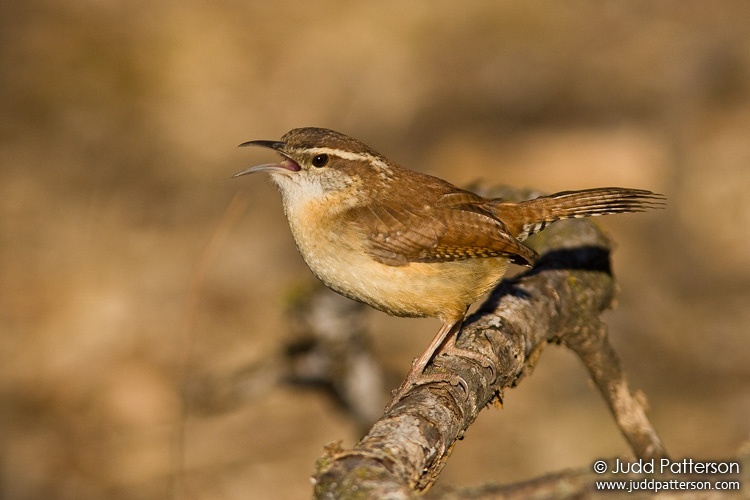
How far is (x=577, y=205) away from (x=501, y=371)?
110cm

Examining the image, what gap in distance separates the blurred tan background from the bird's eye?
2.42 meters

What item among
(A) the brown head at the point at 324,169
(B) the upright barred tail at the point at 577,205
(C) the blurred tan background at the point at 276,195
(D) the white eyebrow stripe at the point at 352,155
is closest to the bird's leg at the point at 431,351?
(B) the upright barred tail at the point at 577,205

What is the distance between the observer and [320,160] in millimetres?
4520

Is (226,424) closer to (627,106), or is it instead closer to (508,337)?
(508,337)

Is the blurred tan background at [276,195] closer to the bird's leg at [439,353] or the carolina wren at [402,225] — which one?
the carolina wren at [402,225]

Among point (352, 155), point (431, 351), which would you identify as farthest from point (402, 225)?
point (431, 351)

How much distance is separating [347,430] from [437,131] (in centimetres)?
374

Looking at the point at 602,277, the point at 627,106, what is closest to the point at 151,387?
the point at 602,277

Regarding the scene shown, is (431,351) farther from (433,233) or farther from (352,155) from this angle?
(352,155)

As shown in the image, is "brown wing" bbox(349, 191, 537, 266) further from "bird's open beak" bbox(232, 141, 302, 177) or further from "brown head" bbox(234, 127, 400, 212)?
"bird's open beak" bbox(232, 141, 302, 177)

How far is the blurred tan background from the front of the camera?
24.8 ft

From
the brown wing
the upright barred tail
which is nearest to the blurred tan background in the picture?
the upright barred tail

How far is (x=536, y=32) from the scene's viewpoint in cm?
1112

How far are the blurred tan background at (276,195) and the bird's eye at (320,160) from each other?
242 centimetres
